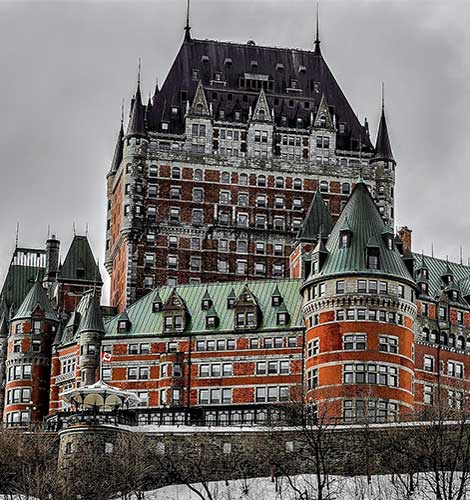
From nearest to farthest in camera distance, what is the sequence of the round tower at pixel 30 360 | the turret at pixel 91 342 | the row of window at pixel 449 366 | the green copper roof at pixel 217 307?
the row of window at pixel 449 366 < the green copper roof at pixel 217 307 < the turret at pixel 91 342 < the round tower at pixel 30 360

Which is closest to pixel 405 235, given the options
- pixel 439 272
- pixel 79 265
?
pixel 439 272

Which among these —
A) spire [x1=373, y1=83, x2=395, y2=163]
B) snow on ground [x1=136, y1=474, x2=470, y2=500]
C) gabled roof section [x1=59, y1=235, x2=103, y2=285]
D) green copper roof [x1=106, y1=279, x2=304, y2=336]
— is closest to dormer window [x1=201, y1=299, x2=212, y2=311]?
green copper roof [x1=106, y1=279, x2=304, y2=336]

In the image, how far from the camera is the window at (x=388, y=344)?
14625 cm

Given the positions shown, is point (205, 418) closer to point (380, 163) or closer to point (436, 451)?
point (436, 451)

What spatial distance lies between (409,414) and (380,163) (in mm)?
56253

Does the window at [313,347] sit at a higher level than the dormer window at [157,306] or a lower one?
lower

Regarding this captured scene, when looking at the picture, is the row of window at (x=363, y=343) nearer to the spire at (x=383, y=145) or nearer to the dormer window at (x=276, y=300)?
the dormer window at (x=276, y=300)

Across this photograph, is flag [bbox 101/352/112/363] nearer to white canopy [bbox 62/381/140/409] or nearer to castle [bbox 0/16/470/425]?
castle [bbox 0/16/470/425]

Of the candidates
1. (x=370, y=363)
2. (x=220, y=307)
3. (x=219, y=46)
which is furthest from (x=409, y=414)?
(x=219, y=46)

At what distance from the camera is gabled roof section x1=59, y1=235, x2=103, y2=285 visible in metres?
186

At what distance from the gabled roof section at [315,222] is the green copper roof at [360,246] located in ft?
35.4

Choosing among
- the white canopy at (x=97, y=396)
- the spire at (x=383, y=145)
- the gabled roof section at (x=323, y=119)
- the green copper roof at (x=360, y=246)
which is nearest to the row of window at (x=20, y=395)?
the white canopy at (x=97, y=396)

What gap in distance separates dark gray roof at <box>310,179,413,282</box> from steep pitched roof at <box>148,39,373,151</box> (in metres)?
38.5

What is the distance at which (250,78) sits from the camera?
19238 centimetres
